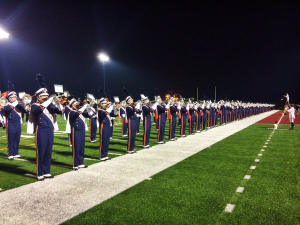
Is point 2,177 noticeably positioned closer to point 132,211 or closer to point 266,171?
point 132,211

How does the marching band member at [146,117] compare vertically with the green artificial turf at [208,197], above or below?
above

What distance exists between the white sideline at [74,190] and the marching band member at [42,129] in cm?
34

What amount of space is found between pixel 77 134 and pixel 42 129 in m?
1.08

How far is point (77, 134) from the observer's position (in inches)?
268

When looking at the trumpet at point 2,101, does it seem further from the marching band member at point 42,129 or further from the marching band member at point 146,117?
the marching band member at point 146,117

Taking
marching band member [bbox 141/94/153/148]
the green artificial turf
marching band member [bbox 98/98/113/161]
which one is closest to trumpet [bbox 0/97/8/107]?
marching band member [bbox 98/98/113/161]

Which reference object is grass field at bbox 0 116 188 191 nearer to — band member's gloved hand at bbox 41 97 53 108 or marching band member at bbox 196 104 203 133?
band member's gloved hand at bbox 41 97 53 108

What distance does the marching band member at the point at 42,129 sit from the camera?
5.86 metres

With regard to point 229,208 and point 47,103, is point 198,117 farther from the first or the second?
point 229,208

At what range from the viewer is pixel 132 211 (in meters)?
4.10

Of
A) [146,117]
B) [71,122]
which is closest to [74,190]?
[71,122]

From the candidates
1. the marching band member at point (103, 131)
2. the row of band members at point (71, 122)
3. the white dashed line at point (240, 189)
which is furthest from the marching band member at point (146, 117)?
the white dashed line at point (240, 189)

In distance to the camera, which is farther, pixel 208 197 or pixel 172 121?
pixel 172 121

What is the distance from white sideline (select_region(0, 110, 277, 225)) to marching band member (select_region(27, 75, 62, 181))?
0.34 m
